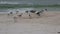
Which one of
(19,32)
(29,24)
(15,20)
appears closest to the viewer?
(19,32)

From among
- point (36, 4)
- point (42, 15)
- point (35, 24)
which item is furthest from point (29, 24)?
point (36, 4)

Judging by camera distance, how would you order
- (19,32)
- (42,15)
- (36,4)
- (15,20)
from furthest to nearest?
(36,4) < (42,15) < (15,20) < (19,32)

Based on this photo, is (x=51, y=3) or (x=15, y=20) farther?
(x=51, y=3)

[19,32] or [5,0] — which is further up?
[5,0]

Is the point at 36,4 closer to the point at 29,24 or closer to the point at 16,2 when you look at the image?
the point at 16,2

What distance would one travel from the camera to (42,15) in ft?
14.2

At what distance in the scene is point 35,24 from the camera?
3570 mm

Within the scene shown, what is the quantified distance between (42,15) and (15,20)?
0.81 metres

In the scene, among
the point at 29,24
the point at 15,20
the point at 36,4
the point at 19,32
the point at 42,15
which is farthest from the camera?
the point at 36,4

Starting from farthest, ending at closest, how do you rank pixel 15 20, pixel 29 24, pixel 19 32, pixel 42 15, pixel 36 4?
pixel 36 4
pixel 42 15
pixel 15 20
pixel 29 24
pixel 19 32

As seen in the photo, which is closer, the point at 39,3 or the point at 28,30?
the point at 28,30

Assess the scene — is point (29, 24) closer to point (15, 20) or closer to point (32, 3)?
point (15, 20)

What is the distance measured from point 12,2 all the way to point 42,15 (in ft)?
7.45

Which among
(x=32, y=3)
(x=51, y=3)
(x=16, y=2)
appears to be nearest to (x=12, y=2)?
(x=16, y=2)
